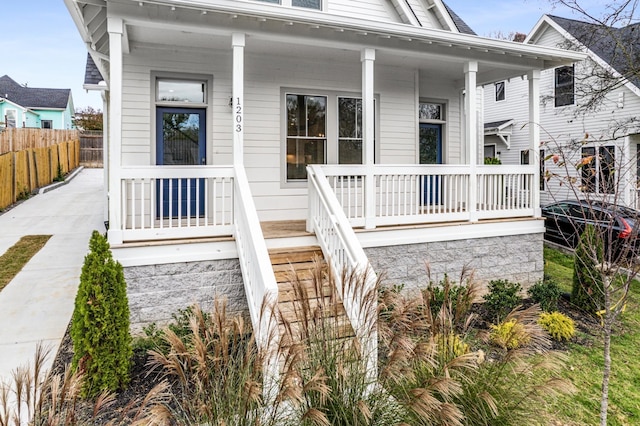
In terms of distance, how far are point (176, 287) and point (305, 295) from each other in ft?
10.3

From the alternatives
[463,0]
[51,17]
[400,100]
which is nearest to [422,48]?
[400,100]

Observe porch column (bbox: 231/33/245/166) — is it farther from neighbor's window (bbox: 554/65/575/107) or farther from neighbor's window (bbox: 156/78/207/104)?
neighbor's window (bbox: 554/65/575/107)

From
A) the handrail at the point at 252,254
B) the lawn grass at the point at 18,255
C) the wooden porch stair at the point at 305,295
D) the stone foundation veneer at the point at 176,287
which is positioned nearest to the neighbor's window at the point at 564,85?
the wooden porch stair at the point at 305,295

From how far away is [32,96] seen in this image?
3247 centimetres

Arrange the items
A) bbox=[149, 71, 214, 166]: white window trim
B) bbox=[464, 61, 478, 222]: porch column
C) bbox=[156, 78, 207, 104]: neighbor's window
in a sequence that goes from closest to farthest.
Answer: bbox=[149, 71, 214, 166]: white window trim, bbox=[156, 78, 207, 104]: neighbor's window, bbox=[464, 61, 478, 222]: porch column

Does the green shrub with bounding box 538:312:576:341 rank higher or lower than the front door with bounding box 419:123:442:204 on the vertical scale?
lower

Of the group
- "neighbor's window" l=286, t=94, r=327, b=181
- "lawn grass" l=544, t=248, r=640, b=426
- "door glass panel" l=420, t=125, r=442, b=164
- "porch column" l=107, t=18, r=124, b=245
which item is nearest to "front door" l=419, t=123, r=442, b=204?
"door glass panel" l=420, t=125, r=442, b=164

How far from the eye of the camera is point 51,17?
33.2 metres

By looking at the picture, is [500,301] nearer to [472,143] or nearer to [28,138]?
[472,143]

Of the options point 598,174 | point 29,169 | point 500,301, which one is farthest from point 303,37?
point 29,169

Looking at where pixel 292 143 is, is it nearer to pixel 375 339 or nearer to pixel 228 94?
pixel 228 94

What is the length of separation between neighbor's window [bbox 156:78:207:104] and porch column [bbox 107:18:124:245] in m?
1.70

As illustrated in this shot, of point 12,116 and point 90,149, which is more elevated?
point 12,116

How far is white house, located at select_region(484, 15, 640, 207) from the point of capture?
11883mm
